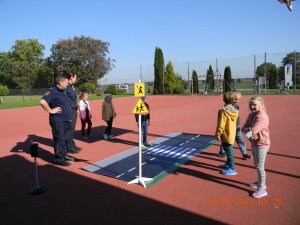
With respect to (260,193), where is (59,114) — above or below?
above

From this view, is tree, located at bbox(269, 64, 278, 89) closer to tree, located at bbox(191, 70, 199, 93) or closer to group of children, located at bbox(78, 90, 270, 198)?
tree, located at bbox(191, 70, 199, 93)

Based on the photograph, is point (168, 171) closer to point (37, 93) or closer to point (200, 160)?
point (200, 160)

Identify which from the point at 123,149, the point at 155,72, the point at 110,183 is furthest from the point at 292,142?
the point at 155,72

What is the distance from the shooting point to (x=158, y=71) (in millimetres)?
37312

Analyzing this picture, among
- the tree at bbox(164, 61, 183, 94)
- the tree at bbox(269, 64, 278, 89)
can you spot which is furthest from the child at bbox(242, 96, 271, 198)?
the tree at bbox(269, 64, 278, 89)

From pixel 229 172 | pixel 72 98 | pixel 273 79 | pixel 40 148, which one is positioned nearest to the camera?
pixel 229 172

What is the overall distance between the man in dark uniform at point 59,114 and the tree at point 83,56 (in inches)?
1921

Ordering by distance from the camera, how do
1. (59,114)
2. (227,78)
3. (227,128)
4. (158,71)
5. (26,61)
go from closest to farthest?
(227,128)
(59,114)
(227,78)
(158,71)
(26,61)

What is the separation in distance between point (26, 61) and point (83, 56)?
30403 mm

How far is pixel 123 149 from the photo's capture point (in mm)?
7934

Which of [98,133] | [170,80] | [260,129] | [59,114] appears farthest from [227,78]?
[260,129]

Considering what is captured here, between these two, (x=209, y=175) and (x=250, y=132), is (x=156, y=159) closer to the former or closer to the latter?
(x=209, y=175)

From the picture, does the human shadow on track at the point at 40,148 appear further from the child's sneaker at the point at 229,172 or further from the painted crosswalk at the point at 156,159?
the child's sneaker at the point at 229,172
